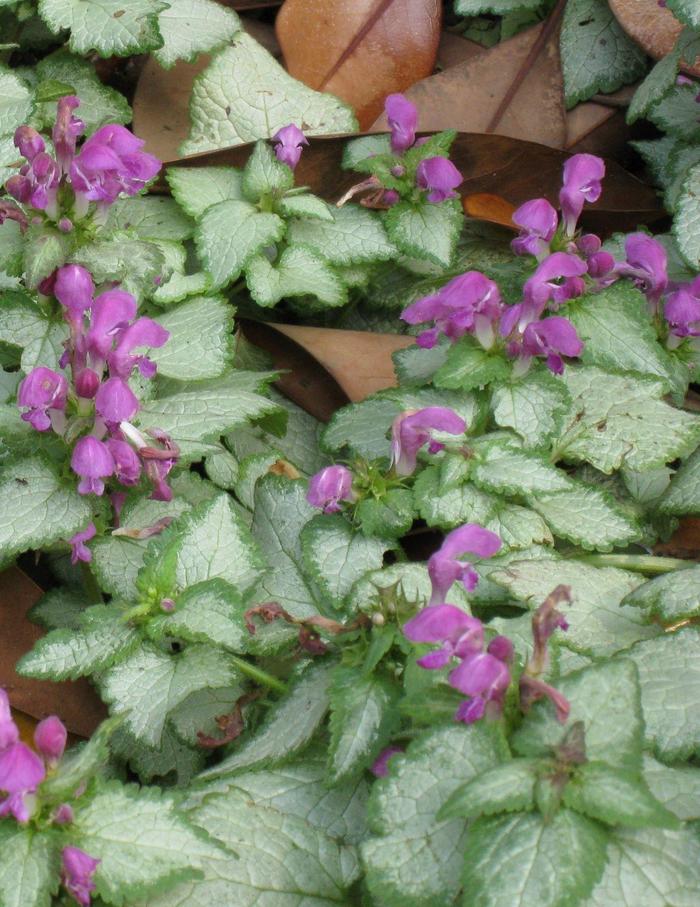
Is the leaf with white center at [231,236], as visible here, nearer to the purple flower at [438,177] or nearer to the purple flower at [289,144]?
the purple flower at [289,144]

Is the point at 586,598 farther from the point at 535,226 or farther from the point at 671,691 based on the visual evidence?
the point at 535,226

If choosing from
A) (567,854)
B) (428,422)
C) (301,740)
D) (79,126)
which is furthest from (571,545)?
(79,126)

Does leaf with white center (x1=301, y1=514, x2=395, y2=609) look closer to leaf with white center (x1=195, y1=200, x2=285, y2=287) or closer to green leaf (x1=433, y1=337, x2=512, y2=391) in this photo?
green leaf (x1=433, y1=337, x2=512, y2=391)

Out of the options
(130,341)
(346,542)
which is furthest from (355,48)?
(346,542)

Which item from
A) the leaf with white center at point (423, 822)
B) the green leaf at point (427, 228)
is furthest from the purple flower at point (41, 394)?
the green leaf at point (427, 228)

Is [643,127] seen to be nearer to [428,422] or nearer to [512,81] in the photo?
[512,81]

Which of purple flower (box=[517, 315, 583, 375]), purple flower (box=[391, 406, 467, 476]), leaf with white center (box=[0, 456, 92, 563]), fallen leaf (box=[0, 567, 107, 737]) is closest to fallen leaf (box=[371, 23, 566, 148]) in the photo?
purple flower (box=[517, 315, 583, 375])
